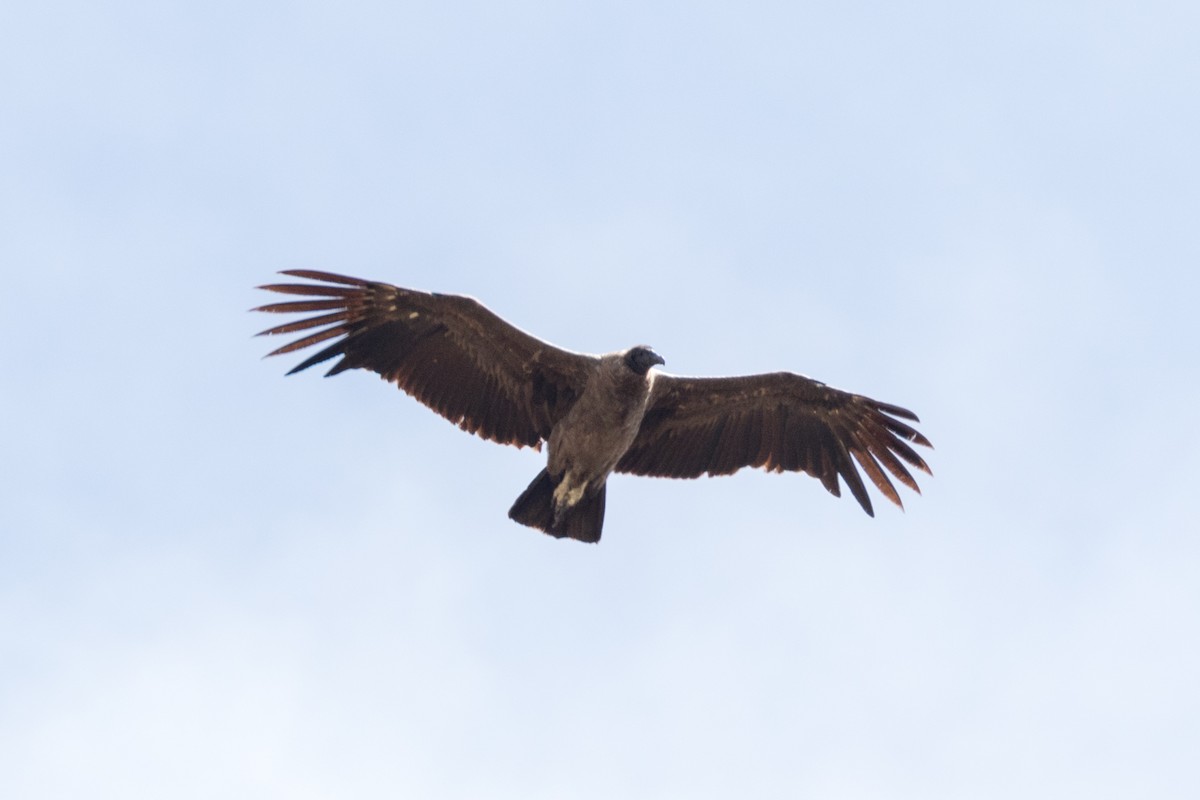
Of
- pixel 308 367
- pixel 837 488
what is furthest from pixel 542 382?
pixel 837 488

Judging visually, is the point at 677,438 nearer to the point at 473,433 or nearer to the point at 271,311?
the point at 473,433

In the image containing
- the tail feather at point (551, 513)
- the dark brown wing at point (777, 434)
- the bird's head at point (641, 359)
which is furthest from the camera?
the dark brown wing at point (777, 434)

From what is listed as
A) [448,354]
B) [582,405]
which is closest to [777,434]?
[582,405]

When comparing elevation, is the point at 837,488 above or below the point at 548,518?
above

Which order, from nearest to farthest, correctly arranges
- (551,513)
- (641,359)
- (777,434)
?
(641,359) → (551,513) → (777,434)

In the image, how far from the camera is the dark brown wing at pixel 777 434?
666 inches

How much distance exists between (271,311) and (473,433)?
237 centimetres

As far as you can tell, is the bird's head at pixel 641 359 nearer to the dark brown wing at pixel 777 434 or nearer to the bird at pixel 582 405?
the bird at pixel 582 405

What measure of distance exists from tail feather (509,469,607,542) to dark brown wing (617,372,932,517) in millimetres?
762

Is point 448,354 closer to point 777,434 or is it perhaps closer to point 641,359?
point 641,359

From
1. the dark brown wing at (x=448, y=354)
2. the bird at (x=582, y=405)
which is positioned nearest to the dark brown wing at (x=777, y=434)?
the bird at (x=582, y=405)

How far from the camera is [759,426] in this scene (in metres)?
17.2

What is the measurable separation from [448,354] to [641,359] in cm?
217

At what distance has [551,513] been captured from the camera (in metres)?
16.4
